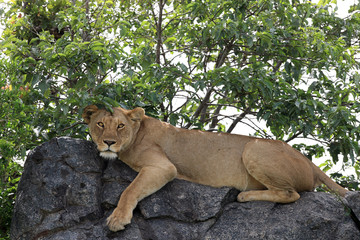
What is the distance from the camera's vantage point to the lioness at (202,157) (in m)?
5.28

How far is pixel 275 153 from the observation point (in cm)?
552

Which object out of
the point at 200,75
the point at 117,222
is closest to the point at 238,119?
the point at 200,75

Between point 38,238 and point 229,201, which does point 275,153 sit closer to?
point 229,201

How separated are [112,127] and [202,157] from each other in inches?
43.8

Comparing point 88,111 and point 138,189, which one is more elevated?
point 88,111

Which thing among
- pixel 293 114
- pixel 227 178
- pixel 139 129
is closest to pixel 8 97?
pixel 139 129

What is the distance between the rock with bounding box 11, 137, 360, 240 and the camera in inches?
195

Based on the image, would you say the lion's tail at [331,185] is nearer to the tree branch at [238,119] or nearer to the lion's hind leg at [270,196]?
the lion's hind leg at [270,196]

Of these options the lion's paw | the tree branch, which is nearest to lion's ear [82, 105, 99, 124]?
the lion's paw

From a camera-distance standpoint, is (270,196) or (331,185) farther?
(331,185)

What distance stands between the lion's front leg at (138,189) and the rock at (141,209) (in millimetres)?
122

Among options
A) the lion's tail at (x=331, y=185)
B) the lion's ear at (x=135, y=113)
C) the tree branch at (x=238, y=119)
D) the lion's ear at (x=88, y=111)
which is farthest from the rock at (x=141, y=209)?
the tree branch at (x=238, y=119)

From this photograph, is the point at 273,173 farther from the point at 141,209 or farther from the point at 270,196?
the point at 141,209

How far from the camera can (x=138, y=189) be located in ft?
16.3
